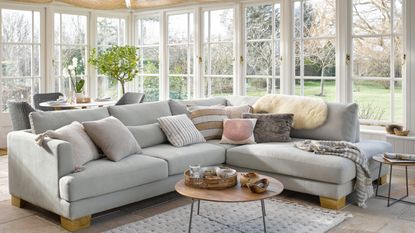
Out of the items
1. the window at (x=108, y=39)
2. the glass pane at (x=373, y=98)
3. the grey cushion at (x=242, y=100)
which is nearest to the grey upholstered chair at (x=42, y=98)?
the window at (x=108, y=39)

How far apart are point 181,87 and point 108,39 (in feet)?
5.27

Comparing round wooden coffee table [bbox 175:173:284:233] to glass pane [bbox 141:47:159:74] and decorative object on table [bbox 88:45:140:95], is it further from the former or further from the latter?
glass pane [bbox 141:47:159:74]

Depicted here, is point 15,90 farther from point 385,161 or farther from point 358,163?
point 385,161

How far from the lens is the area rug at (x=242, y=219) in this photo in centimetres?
356

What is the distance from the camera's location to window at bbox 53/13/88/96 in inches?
292

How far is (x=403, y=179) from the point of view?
5168 mm

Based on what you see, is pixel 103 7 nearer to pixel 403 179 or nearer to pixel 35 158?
pixel 35 158

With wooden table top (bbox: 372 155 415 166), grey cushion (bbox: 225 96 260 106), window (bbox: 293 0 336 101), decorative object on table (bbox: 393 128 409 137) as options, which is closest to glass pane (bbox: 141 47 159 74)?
grey cushion (bbox: 225 96 260 106)

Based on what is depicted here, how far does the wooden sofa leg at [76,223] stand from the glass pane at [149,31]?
486 cm

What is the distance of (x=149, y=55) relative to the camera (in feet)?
26.8

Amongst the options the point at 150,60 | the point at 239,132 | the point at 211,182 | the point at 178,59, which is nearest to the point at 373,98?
the point at 239,132

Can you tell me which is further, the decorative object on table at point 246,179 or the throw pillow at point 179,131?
the throw pillow at point 179,131

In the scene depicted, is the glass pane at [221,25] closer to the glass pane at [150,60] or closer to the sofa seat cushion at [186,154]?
the glass pane at [150,60]

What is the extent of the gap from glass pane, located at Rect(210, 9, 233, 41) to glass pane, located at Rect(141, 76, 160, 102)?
4.80ft
